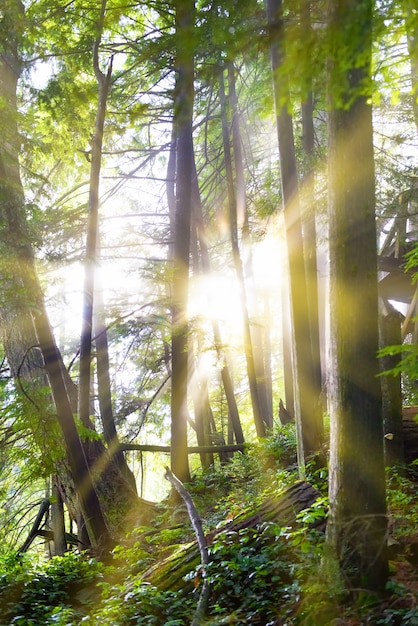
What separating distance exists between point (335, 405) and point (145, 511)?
22.9 ft

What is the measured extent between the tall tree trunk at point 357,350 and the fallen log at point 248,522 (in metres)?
1.27

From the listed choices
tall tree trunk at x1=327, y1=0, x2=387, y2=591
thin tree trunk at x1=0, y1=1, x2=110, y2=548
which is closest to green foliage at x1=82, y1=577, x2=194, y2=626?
tall tree trunk at x1=327, y1=0, x2=387, y2=591

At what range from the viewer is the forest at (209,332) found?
383 centimetres

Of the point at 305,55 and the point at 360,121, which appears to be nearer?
the point at 305,55

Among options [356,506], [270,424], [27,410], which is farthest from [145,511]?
[270,424]

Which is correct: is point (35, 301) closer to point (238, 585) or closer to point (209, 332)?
point (209, 332)

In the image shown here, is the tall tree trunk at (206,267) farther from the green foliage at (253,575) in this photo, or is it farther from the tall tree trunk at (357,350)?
the tall tree trunk at (357,350)

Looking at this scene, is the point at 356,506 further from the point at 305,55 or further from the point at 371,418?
the point at 305,55

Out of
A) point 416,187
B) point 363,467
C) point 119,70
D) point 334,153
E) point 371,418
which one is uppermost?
point 119,70

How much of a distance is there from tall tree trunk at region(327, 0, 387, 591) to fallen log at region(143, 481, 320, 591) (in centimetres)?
127

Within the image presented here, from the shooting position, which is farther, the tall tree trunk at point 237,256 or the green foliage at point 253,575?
the tall tree trunk at point 237,256

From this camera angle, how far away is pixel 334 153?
393 cm

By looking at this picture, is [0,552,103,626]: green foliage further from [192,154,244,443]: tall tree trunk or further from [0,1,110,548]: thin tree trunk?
[192,154,244,443]: tall tree trunk

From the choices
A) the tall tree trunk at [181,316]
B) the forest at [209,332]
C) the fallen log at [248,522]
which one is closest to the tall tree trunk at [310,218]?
the forest at [209,332]
